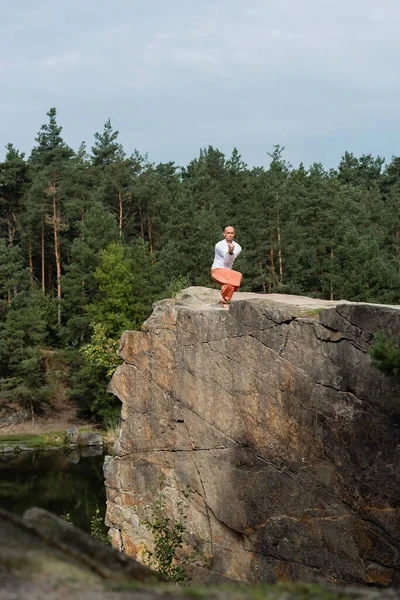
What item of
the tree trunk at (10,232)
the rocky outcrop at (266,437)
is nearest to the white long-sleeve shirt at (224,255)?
the rocky outcrop at (266,437)

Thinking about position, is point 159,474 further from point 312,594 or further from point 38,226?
point 38,226

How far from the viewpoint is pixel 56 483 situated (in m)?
36.8

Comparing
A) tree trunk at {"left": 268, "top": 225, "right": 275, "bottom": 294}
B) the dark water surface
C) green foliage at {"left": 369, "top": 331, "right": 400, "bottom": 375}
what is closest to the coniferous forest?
tree trunk at {"left": 268, "top": 225, "right": 275, "bottom": 294}

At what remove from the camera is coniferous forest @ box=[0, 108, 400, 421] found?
49.3 meters

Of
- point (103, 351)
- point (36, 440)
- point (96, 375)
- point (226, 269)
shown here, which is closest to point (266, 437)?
point (226, 269)

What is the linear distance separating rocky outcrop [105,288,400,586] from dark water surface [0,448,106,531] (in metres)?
11.5

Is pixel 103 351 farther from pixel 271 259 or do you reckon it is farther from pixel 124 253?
pixel 271 259

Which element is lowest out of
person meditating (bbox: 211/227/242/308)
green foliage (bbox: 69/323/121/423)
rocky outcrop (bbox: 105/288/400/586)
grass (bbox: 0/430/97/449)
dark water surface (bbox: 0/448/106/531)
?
grass (bbox: 0/430/97/449)

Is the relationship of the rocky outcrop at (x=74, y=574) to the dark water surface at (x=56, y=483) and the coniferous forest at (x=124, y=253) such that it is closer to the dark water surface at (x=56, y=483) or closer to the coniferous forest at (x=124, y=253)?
the dark water surface at (x=56, y=483)

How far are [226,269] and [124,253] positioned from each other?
114 feet

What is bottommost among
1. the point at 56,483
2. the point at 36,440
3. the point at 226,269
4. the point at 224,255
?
the point at 36,440

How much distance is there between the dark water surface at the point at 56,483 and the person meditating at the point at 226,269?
1424 cm

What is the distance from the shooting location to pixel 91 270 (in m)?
53.4

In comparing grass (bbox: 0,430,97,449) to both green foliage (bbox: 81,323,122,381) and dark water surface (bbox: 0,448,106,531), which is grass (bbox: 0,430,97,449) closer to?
dark water surface (bbox: 0,448,106,531)
